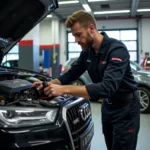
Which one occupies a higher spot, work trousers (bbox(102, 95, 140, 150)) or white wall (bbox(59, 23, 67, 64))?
white wall (bbox(59, 23, 67, 64))

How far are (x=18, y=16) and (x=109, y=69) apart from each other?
139cm

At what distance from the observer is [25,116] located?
66.1 inches

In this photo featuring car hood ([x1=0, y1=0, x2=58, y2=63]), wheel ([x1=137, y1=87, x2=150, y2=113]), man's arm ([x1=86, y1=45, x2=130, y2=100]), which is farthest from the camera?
wheel ([x1=137, y1=87, x2=150, y2=113])

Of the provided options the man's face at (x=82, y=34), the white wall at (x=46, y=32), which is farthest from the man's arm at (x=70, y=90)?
the white wall at (x=46, y=32)

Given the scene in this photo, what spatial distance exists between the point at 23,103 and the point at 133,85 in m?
0.80

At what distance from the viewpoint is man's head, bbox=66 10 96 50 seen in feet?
5.99

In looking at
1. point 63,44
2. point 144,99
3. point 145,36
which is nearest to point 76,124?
point 144,99

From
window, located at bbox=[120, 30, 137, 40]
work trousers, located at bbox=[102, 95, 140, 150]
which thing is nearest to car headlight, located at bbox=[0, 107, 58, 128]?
work trousers, located at bbox=[102, 95, 140, 150]

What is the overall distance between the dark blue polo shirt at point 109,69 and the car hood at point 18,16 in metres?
0.70

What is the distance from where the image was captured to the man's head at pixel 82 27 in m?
→ 1.83

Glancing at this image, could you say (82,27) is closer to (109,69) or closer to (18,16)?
(109,69)

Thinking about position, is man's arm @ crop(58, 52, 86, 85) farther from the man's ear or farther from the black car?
the man's ear

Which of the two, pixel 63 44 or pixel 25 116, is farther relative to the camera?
pixel 63 44

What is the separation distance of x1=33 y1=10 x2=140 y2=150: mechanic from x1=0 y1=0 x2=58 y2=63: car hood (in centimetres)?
76
